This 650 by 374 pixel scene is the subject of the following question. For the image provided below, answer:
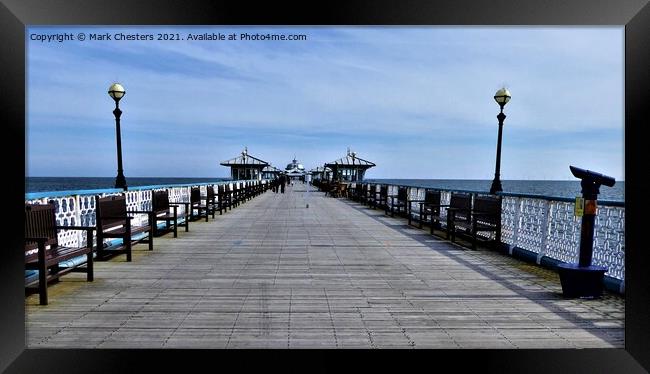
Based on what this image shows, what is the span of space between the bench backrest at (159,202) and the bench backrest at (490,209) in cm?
635

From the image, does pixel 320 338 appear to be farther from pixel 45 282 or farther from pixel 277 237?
pixel 277 237

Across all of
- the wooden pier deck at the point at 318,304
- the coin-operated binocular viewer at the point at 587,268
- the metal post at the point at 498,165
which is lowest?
the wooden pier deck at the point at 318,304

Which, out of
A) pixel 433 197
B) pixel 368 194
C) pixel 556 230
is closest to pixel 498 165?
pixel 433 197

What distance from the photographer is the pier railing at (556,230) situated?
19.6 ft

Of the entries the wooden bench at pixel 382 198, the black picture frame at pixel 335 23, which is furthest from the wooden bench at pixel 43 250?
the wooden bench at pixel 382 198

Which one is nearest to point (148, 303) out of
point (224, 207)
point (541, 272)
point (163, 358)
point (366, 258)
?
point (163, 358)

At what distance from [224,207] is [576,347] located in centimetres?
1549

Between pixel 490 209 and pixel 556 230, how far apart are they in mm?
1807

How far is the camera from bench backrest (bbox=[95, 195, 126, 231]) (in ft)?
23.9

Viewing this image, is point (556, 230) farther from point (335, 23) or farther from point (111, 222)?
point (111, 222)

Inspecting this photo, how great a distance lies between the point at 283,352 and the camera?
383 centimetres

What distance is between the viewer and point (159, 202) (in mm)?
10445

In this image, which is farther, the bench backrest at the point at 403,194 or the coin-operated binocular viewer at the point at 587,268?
the bench backrest at the point at 403,194

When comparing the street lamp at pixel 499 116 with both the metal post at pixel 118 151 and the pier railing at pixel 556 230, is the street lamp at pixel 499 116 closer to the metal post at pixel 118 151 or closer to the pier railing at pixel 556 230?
the pier railing at pixel 556 230
